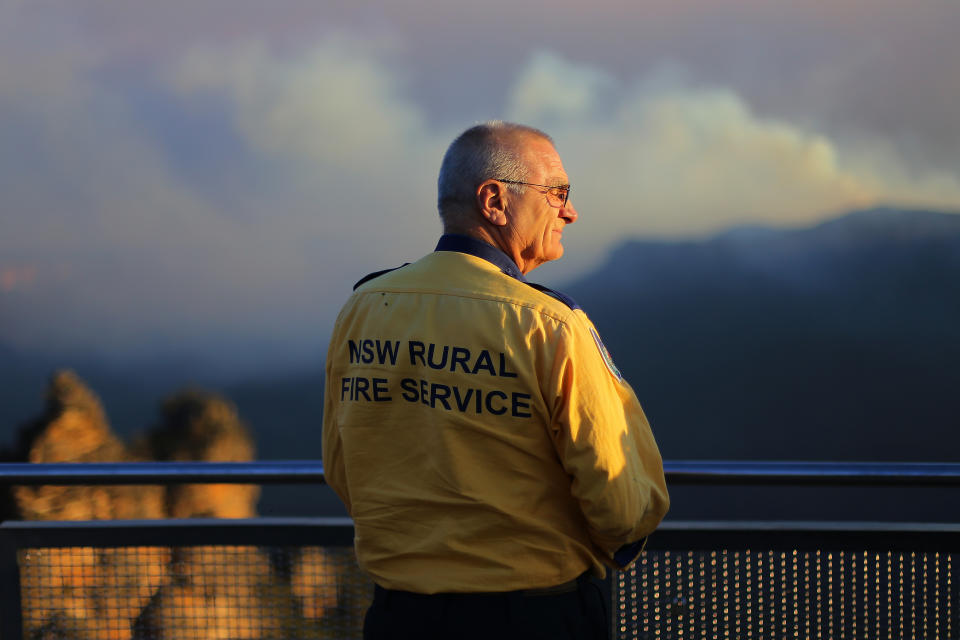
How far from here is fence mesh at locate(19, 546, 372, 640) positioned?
160cm

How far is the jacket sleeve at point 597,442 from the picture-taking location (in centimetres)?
85

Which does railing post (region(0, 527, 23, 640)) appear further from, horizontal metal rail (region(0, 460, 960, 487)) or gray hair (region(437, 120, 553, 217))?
gray hair (region(437, 120, 553, 217))

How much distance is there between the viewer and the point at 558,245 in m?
1.03

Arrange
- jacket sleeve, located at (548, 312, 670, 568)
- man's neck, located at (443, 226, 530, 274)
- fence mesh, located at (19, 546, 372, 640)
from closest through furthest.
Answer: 1. jacket sleeve, located at (548, 312, 670, 568)
2. man's neck, located at (443, 226, 530, 274)
3. fence mesh, located at (19, 546, 372, 640)

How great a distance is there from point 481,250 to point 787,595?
1.04 m

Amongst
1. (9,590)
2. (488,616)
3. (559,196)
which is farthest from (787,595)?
(9,590)

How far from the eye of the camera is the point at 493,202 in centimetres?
95

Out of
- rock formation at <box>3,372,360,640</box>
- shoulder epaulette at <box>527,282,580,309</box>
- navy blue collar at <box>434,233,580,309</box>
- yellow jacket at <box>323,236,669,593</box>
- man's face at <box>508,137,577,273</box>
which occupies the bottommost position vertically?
rock formation at <box>3,372,360,640</box>

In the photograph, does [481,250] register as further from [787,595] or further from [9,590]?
[9,590]

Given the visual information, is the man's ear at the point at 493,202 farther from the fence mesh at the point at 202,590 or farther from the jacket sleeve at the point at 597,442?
the fence mesh at the point at 202,590

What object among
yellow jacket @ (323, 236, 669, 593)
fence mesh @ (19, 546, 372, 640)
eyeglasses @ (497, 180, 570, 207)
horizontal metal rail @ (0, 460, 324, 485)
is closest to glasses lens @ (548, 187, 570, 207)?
eyeglasses @ (497, 180, 570, 207)

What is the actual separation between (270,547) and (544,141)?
41.1 inches

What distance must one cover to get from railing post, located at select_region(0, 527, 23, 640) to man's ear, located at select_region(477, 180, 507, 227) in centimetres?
130

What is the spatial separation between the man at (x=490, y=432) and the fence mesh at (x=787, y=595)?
0.59 m
